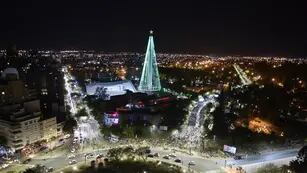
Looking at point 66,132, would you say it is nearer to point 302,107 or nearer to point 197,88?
point 302,107

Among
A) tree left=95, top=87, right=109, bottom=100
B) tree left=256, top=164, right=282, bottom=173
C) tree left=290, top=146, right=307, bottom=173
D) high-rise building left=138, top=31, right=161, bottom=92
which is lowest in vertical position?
tree left=256, top=164, right=282, bottom=173

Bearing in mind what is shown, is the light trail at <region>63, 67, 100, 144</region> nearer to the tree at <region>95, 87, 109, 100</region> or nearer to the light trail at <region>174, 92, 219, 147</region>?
the tree at <region>95, 87, 109, 100</region>

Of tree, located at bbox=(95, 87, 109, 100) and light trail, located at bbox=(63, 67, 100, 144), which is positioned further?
tree, located at bbox=(95, 87, 109, 100)

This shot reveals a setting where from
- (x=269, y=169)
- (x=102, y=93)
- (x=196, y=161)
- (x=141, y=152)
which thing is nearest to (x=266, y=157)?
(x=269, y=169)

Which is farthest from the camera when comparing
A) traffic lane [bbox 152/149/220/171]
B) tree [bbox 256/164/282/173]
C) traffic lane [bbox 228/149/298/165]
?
traffic lane [bbox 228/149/298/165]

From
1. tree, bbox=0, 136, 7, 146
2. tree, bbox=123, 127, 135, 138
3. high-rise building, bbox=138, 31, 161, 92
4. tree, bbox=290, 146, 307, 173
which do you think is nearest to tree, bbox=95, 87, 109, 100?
high-rise building, bbox=138, 31, 161, 92

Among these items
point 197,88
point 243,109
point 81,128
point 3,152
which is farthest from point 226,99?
point 3,152

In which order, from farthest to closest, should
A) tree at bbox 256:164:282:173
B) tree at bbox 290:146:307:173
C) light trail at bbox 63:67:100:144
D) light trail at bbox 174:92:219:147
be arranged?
light trail at bbox 63:67:100:144, light trail at bbox 174:92:219:147, tree at bbox 256:164:282:173, tree at bbox 290:146:307:173

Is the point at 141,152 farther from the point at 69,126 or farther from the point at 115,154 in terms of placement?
the point at 69,126
